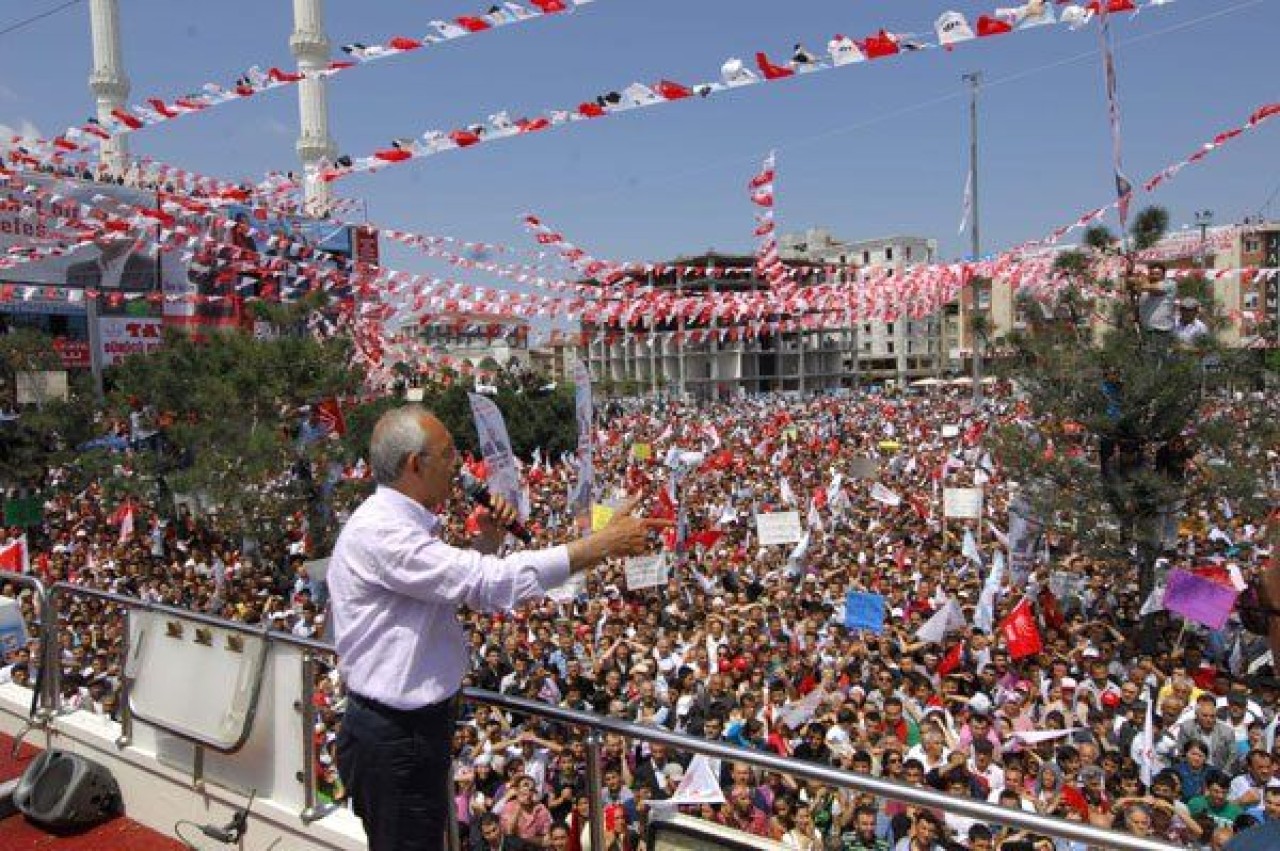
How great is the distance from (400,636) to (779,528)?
11076 millimetres

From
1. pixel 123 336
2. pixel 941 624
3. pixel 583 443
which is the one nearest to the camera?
pixel 941 624

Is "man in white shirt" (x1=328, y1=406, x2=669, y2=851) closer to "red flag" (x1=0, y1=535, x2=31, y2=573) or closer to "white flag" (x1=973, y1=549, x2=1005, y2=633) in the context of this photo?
"white flag" (x1=973, y1=549, x2=1005, y2=633)

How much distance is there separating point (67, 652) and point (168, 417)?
44.6 ft

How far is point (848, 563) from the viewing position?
13203mm

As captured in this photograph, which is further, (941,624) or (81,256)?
(81,256)

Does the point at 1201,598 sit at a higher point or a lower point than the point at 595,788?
lower

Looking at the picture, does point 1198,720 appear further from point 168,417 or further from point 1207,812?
point 168,417

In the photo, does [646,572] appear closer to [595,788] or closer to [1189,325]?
[1189,325]

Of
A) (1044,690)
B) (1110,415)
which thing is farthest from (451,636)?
(1110,415)

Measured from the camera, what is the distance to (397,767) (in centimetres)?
250

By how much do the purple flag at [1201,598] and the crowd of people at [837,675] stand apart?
0.55 m

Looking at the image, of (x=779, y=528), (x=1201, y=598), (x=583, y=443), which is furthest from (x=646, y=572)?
(x=1201, y=598)

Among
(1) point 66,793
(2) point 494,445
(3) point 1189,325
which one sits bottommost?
(1) point 66,793

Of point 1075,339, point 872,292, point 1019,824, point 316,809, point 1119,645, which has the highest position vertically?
point 872,292
